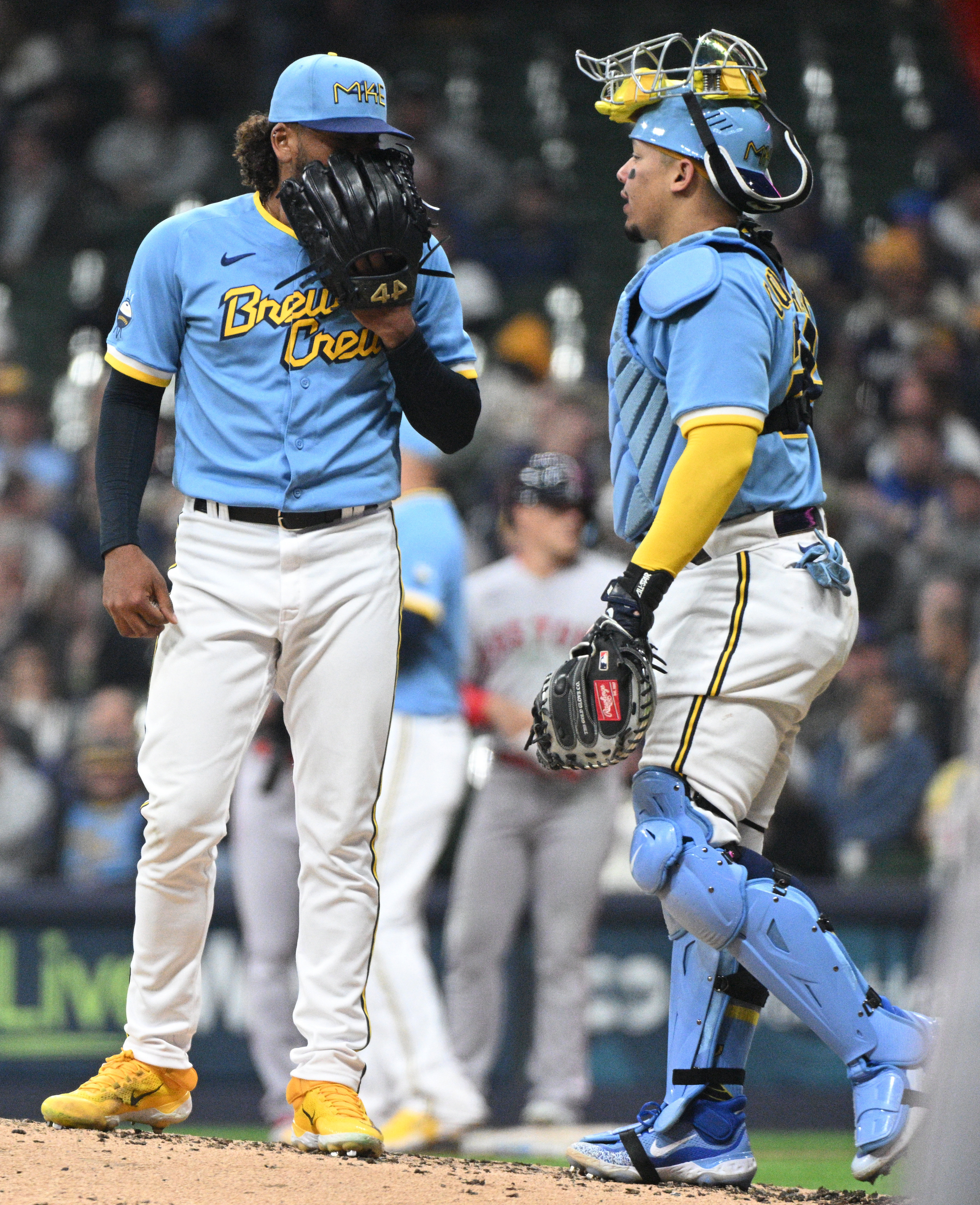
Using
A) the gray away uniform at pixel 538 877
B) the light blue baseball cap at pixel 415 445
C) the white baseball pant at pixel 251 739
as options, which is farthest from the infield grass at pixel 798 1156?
the light blue baseball cap at pixel 415 445

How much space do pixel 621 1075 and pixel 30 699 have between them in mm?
3243

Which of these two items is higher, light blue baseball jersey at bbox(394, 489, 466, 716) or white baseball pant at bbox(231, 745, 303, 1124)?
light blue baseball jersey at bbox(394, 489, 466, 716)

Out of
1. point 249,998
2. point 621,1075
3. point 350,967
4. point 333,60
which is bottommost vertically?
point 621,1075

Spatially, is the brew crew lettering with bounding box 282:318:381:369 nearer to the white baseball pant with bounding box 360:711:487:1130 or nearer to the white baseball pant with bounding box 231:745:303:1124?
the white baseball pant with bounding box 360:711:487:1130

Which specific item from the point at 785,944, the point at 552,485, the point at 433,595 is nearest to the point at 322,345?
the point at 785,944

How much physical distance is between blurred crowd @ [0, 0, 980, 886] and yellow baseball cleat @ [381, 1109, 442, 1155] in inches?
76.9

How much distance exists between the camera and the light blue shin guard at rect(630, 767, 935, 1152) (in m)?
3.29

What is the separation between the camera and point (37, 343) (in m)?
11.2

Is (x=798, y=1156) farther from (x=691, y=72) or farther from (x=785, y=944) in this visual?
(x=691, y=72)

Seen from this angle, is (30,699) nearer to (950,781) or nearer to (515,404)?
(515,404)

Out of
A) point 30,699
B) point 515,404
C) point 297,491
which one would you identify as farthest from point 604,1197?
point 515,404

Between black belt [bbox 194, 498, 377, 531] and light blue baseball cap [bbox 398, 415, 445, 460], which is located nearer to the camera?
black belt [bbox 194, 498, 377, 531]

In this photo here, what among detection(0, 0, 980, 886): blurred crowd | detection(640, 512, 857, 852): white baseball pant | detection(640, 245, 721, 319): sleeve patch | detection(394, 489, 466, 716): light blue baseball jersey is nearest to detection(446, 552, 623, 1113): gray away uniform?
detection(394, 489, 466, 716): light blue baseball jersey

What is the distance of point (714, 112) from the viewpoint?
3561 mm
